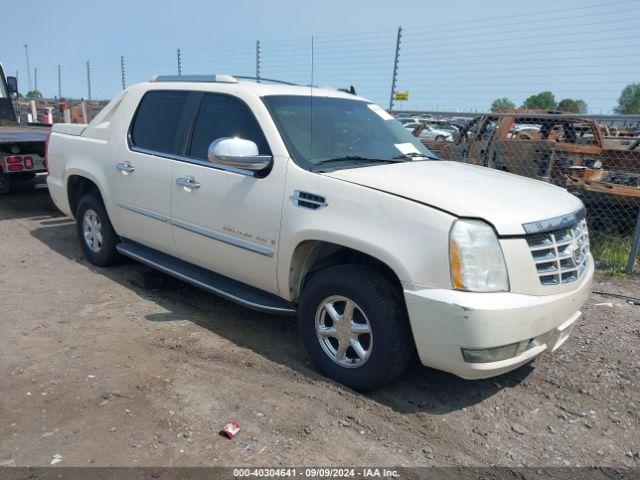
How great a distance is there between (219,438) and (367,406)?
0.88 metres

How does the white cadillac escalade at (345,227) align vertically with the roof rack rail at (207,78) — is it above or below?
below

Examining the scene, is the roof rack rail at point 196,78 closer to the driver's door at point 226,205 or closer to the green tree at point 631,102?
the driver's door at point 226,205

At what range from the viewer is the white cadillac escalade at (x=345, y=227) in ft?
8.99

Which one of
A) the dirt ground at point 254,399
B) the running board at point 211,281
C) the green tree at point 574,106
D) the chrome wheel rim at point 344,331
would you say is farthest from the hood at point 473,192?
the green tree at point 574,106

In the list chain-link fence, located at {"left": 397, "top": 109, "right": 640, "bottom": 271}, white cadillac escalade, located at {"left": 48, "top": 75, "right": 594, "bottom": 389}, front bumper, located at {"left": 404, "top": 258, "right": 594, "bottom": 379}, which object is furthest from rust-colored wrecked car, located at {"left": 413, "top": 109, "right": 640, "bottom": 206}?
front bumper, located at {"left": 404, "top": 258, "right": 594, "bottom": 379}

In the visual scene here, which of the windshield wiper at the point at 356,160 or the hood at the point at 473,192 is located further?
the windshield wiper at the point at 356,160

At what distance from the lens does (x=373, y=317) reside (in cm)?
298

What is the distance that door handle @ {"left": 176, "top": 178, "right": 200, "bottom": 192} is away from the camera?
395cm

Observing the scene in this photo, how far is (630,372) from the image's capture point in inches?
143

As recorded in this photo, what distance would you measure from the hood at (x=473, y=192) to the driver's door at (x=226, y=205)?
58cm

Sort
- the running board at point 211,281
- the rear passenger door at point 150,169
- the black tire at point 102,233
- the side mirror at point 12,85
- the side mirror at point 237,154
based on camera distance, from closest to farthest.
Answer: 1. the side mirror at point 237,154
2. the running board at point 211,281
3. the rear passenger door at point 150,169
4. the black tire at point 102,233
5. the side mirror at point 12,85

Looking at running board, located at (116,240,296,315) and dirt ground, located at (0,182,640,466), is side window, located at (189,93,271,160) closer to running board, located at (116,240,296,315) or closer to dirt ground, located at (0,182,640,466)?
running board, located at (116,240,296,315)

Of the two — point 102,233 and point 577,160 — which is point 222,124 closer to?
point 102,233

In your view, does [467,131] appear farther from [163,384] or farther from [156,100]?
[163,384]
